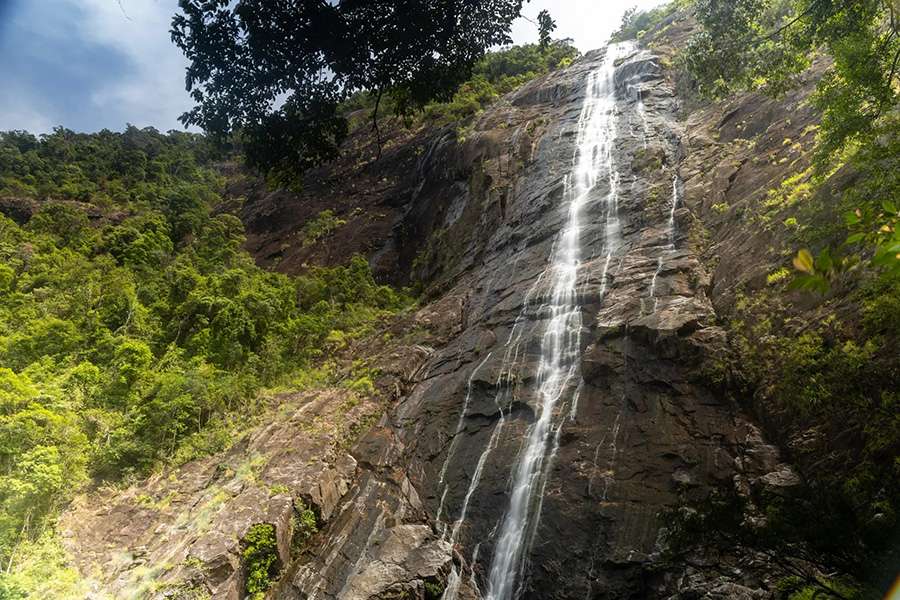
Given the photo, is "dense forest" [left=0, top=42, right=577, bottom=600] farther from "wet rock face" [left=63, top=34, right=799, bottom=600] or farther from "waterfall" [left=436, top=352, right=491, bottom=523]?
"waterfall" [left=436, top=352, right=491, bottom=523]

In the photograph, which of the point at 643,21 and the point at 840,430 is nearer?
the point at 840,430

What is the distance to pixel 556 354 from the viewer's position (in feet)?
46.4

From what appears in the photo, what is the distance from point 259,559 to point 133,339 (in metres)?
13.6

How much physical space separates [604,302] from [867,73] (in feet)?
25.1

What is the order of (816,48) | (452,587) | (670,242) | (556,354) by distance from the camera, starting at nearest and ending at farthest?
(816,48) → (452,587) → (556,354) → (670,242)

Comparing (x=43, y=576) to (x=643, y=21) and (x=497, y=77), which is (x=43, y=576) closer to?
(x=497, y=77)

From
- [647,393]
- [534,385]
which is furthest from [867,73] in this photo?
[534,385]

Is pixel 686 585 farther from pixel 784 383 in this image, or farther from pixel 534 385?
pixel 534 385

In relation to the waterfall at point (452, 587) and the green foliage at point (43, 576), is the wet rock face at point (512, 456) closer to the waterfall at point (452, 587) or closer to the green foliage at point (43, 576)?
the waterfall at point (452, 587)

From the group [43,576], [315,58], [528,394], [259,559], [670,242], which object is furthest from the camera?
[670,242]

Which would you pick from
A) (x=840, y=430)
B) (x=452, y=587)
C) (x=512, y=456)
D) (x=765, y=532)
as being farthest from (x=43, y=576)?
(x=840, y=430)

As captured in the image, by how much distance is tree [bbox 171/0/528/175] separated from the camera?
6848mm

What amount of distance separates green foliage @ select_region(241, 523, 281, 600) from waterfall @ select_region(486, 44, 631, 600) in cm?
456

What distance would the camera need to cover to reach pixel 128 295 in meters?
23.5
